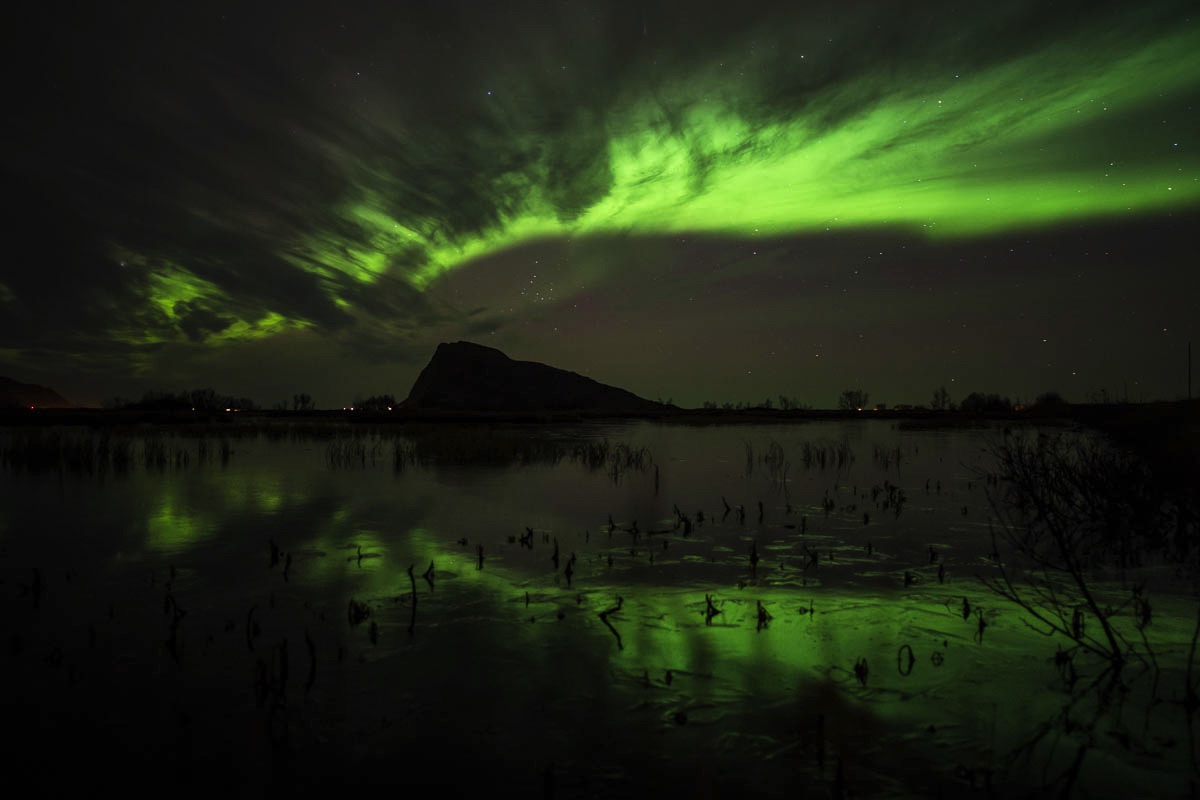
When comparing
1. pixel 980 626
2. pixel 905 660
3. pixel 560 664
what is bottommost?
pixel 560 664

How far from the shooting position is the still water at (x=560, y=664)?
542cm

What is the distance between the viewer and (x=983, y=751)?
18.3 ft

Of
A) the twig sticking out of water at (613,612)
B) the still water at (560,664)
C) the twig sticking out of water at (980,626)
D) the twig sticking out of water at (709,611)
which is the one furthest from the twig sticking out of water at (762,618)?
the twig sticking out of water at (980,626)

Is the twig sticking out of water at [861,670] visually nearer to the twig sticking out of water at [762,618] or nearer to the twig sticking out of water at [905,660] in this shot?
the twig sticking out of water at [905,660]

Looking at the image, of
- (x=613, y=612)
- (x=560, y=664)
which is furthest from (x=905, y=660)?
(x=560, y=664)

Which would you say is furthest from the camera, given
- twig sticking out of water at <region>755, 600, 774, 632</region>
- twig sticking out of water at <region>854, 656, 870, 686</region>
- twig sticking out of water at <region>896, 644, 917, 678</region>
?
twig sticking out of water at <region>755, 600, 774, 632</region>

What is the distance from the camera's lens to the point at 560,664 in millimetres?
7508

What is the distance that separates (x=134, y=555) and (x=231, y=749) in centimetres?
958

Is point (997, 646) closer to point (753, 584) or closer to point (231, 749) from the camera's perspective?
point (753, 584)

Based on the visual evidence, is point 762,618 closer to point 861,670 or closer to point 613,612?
point 861,670

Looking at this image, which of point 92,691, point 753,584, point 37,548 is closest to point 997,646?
point 753,584

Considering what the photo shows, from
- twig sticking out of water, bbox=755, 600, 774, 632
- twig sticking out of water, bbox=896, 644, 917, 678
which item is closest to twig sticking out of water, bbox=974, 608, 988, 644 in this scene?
twig sticking out of water, bbox=896, 644, 917, 678

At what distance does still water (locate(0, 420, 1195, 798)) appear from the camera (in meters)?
5.42

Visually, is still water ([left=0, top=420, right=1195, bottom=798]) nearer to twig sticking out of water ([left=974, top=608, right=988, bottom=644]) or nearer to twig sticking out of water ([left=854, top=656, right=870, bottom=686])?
twig sticking out of water ([left=854, top=656, right=870, bottom=686])
